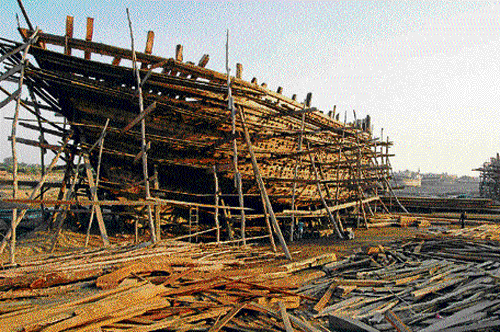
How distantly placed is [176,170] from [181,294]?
672cm

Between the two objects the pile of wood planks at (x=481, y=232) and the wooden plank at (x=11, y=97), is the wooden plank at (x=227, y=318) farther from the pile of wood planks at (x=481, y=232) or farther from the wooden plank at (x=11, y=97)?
the pile of wood planks at (x=481, y=232)

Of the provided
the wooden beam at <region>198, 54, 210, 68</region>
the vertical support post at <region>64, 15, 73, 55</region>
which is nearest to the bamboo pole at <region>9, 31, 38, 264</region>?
the vertical support post at <region>64, 15, 73, 55</region>

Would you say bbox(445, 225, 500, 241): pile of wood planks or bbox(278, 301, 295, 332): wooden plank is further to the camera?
bbox(445, 225, 500, 241): pile of wood planks

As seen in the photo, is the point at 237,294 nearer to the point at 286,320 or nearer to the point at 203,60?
the point at 286,320

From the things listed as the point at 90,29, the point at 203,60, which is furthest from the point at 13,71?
the point at 203,60

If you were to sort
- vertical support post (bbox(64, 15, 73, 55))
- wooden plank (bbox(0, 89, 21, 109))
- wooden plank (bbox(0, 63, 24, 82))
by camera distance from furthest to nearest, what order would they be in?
vertical support post (bbox(64, 15, 73, 55)), wooden plank (bbox(0, 63, 24, 82)), wooden plank (bbox(0, 89, 21, 109))

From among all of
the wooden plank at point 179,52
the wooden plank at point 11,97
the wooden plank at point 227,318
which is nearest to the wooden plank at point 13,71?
the wooden plank at point 11,97

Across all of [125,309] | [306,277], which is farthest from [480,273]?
[125,309]

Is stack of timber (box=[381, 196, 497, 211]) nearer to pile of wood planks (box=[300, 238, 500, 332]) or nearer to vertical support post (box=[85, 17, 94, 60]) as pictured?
pile of wood planks (box=[300, 238, 500, 332])

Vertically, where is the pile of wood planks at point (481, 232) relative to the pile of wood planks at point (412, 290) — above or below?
below

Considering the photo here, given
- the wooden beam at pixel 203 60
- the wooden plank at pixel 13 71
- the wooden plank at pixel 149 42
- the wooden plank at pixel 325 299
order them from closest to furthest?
the wooden plank at pixel 325 299
the wooden plank at pixel 13 71
the wooden plank at pixel 149 42
the wooden beam at pixel 203 60

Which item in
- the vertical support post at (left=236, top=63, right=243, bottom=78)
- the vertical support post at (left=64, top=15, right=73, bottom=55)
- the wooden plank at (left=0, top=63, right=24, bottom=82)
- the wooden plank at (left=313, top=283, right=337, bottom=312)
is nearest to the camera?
the wooden plank at (left=313, top=283, right=337, bottom=312)

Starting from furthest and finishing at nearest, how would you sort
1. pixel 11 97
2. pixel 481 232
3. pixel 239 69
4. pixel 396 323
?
pixel 481 232
pixel 239 69
pixel 11 97
pixel 396 323

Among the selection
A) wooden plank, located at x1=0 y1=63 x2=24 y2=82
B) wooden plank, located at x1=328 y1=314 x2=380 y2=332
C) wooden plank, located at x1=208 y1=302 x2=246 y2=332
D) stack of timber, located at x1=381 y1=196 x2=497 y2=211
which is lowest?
wooden plank, located at x1=328 y1=314 x2=380 y2=332
